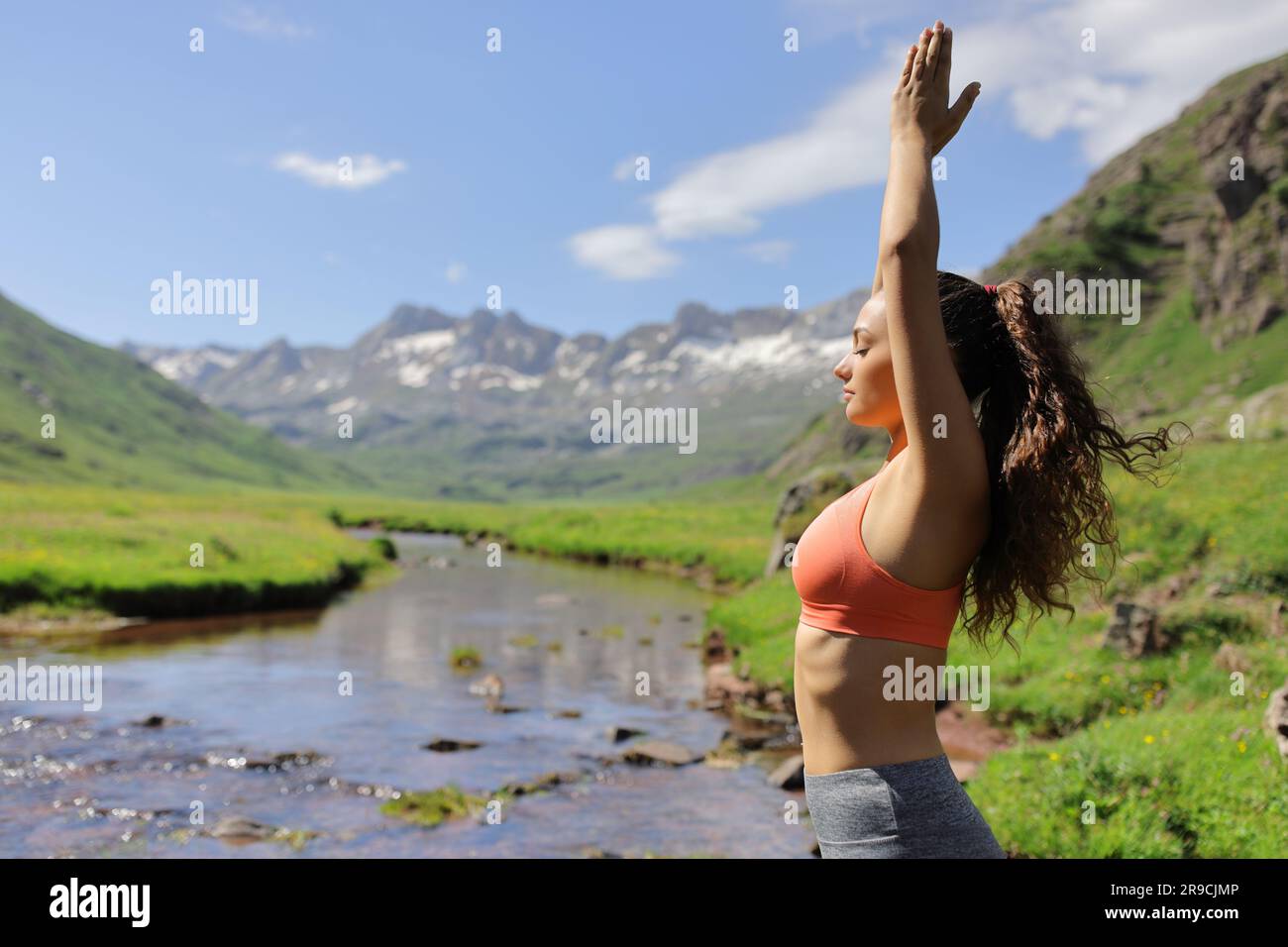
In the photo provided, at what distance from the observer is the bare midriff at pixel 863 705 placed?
3434mm

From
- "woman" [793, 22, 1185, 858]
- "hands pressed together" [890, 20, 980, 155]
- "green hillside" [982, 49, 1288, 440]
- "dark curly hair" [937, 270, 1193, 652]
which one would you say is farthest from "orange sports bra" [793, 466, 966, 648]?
"green hillside" [982, 49, 1288, 440]

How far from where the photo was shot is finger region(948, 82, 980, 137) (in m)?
→ 3.64

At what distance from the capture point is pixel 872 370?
3676 mm

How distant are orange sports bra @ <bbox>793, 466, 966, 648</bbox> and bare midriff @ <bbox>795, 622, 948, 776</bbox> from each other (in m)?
0.04

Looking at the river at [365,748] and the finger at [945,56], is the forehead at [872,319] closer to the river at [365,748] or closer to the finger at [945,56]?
the finger at [945,56]

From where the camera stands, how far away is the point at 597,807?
62.2ft

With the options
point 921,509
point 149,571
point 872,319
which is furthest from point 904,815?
point 149,571

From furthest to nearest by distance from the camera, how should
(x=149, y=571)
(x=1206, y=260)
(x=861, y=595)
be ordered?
(x=1206, y=260) < (x=149, y=571) < (x=861, y=595)

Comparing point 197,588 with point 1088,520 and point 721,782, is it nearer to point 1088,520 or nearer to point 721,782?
point 721,782

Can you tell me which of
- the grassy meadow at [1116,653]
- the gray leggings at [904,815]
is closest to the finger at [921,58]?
the grassy meadow at [1116,653]

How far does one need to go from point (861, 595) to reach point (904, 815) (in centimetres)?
74

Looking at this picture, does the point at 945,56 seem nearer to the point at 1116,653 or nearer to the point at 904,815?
the point at 904,815

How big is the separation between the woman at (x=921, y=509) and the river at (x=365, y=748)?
13.3m
